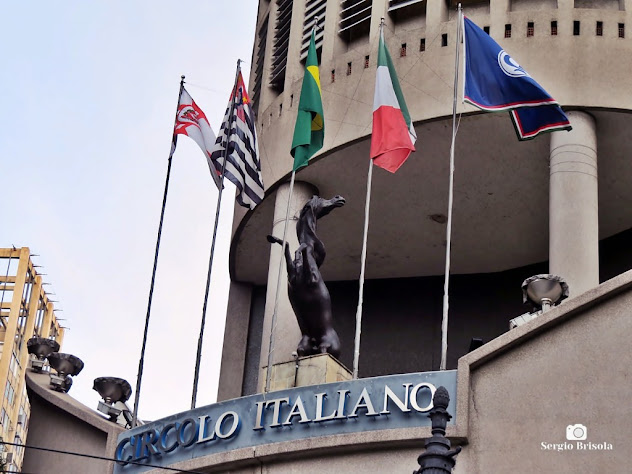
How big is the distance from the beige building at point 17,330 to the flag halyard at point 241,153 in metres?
62.1

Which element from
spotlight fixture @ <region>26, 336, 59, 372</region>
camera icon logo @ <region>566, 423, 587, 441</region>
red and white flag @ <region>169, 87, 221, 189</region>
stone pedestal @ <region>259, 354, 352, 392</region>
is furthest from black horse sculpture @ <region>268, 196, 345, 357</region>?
spotlight fixture @ <region>26, 336, 59, 372</region>

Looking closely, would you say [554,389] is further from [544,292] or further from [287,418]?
[287,418]

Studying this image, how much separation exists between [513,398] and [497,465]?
3.08 feet

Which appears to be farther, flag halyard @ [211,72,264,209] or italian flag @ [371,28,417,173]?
flag halyard @ [211,72,264,209]

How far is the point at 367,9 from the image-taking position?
24.6m

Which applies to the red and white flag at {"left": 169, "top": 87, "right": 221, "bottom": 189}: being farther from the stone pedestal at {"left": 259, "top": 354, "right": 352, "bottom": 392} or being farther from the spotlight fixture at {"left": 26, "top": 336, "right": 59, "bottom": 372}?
the stone pedestal at {"left": 259, "top": 354, "right": 352, "bottom": 392}

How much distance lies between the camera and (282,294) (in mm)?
23969

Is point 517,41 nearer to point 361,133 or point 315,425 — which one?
point 361,133

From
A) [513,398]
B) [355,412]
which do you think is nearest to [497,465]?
[513,398]

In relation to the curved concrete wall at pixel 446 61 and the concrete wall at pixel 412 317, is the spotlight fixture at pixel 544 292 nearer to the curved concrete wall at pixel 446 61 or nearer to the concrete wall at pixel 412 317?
the curved concrete wall at pixel 446 61

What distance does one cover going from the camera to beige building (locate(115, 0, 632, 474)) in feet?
53.7

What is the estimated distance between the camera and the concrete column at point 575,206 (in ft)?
67.8

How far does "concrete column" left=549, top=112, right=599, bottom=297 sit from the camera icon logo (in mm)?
4764

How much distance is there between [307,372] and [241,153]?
5372mm
